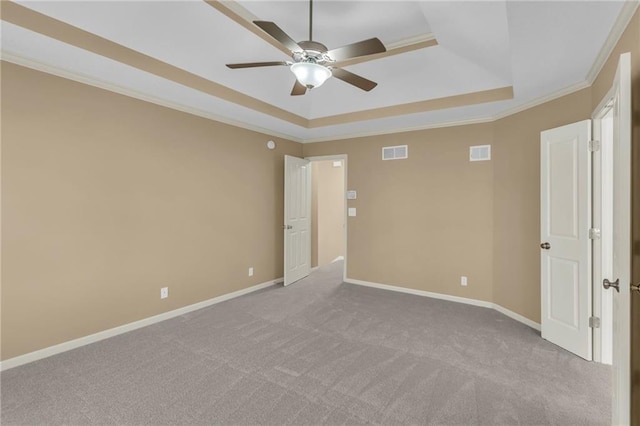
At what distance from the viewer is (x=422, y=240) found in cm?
467

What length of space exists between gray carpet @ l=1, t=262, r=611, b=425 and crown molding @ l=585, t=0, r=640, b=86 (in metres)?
2.53

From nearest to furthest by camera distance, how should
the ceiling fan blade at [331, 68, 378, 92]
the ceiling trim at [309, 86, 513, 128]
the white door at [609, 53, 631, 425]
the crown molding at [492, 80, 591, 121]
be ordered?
the white door at [609, 53, 631, 425] → the ceiling fan blade at [331, 68, 378, 92] → the crown molding at [492, 80, 591, 121] → the ceiling trim at [309, 86, 513, 128]

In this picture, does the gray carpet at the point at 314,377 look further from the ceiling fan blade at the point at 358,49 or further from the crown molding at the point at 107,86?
the crown molding at the point at 107,86

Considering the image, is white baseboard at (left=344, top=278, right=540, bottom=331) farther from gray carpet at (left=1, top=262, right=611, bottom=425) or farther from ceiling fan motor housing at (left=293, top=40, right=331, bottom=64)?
ceiling fan motor housing at (left=293, top=40, right=331, bottom=64)

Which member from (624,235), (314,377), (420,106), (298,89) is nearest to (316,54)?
(298,89)

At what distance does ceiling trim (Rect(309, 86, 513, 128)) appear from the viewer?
11.4ft

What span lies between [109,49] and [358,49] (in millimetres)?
2129

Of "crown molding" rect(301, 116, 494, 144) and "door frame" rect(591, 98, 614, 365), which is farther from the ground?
"crown molding" rect(301, 116, 494, 144)

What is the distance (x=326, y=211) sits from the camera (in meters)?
7.16

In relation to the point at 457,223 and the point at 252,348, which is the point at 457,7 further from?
the point at 252,348

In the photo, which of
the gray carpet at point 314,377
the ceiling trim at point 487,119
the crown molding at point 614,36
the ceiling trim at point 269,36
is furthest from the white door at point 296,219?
the crown molding at point 614,36

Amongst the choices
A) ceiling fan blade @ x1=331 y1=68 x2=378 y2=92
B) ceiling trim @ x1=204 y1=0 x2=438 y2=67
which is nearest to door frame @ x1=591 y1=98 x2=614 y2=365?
ceiling trim @ x1=204 y1=0 x2=438 y2=67

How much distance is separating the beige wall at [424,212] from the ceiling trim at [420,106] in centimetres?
71

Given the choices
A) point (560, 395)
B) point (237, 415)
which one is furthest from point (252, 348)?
point (560, 395)
